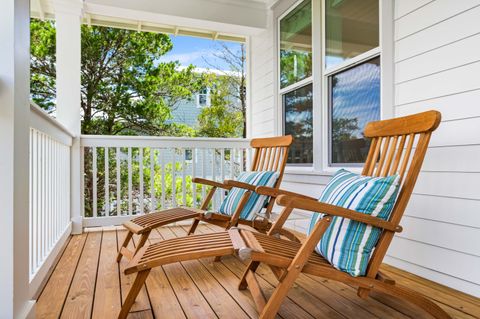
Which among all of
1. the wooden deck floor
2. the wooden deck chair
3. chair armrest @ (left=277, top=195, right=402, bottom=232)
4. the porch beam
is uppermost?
the porch beam

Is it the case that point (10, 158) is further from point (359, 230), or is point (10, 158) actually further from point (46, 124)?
point (359, 230)

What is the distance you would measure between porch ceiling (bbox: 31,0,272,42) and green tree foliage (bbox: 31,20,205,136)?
10.6 ft

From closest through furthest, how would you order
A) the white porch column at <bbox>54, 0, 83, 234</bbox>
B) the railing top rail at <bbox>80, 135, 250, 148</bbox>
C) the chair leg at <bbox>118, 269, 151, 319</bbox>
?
the chair leg at <bbox>118, 269, 151, 319</bbox>
the white porch column at <bbox>54, 0, 83, 234</bbox>
the railing top rail at <bbox>80, 135, 250, 148</bbox>

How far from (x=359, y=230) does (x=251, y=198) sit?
4.07 ft

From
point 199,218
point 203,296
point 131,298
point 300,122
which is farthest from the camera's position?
point 300,122

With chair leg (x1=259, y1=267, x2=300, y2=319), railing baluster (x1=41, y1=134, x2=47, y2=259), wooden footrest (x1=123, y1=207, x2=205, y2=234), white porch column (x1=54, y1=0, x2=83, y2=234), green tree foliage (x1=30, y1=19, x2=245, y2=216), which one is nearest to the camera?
chair leg (x1=259, y1=267, x2=300, y2=319)

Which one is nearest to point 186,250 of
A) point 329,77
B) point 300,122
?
point 329,77

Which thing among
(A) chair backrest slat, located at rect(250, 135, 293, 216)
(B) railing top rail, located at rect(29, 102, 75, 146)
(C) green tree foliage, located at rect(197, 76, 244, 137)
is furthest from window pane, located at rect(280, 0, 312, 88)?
(C) green tree foliage, located at rect(197, 76, 244, 137)

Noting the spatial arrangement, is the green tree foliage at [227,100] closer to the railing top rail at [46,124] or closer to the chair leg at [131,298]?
the railing top rail at [46,124]

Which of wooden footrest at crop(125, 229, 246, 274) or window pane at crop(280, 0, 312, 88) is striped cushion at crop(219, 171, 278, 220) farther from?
window pane at crop(280, 0, 312, 88)

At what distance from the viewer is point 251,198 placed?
2.63 metres

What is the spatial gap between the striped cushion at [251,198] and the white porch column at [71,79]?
1.69m

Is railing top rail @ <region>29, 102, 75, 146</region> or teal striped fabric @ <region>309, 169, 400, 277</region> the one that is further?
railing top rail @ <region>29, 102, 75, 146</region>

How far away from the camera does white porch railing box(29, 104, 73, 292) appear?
1813 millimetres
